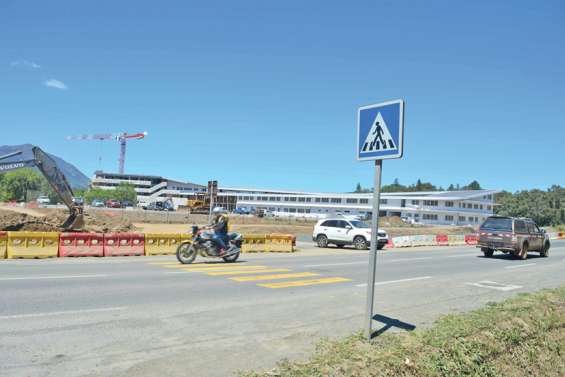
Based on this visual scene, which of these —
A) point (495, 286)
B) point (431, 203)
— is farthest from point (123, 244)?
point (431, 203)

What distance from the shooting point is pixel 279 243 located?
2359 centimetres

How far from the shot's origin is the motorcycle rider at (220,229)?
1515 cm

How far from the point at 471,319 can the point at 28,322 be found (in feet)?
21.8

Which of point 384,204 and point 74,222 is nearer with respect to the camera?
point 74,222

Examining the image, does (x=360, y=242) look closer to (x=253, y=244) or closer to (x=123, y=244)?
(x=253, y=244)

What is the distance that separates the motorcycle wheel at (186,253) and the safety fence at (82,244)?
2.40ft

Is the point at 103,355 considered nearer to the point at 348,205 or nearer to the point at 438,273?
the point at 438,273

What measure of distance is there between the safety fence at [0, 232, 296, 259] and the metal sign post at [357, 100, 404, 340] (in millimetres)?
10934

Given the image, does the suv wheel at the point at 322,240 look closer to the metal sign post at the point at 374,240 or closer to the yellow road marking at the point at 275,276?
the yellow road marking at the point at 275,276

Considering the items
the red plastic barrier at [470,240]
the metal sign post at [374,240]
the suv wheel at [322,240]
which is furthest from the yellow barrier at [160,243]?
the red plastic barrier at [470,240]

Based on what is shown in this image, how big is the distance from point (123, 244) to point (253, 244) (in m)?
6.59

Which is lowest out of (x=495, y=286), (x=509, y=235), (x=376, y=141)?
(x=495, y=286)

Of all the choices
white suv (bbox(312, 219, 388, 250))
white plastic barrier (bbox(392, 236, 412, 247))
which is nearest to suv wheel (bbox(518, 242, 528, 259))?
white suv (bbox(312, 219, 388, 250))

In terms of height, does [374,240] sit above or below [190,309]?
above
